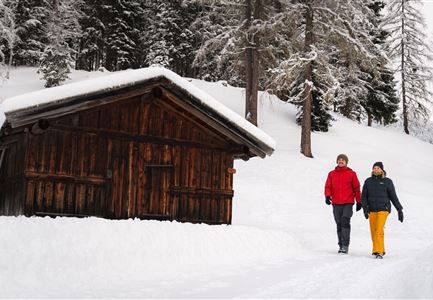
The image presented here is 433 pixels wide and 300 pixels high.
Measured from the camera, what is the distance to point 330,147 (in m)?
26.3

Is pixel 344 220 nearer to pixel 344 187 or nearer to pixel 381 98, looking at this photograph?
pixel 344 187

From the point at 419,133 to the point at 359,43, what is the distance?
22811 millimetres

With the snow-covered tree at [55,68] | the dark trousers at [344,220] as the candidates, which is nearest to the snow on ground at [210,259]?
the dark trousers at [344,220]

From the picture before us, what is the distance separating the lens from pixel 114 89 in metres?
9.80

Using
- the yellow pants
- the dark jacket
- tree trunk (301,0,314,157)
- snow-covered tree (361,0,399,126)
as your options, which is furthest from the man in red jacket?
snow-covered tree (361,0,399,126)

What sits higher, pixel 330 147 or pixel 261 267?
pixel 330 147

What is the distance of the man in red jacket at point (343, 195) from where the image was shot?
10141 millimetres

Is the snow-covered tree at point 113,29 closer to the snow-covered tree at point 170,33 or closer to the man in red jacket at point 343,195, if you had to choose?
the snow-covered tree at point 170,33

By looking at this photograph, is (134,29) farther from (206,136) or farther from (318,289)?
(318,289)

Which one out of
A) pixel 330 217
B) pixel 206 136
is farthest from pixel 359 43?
pixel 206 136

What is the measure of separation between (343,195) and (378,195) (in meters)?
0.77

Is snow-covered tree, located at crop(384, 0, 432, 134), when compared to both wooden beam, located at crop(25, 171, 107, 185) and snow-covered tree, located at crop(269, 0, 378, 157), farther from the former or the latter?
wooden beam, located at crop(25, 171, 107, 185)

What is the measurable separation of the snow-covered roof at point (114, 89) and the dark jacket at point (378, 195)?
241 cm

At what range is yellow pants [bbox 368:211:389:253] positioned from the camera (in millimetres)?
9492
